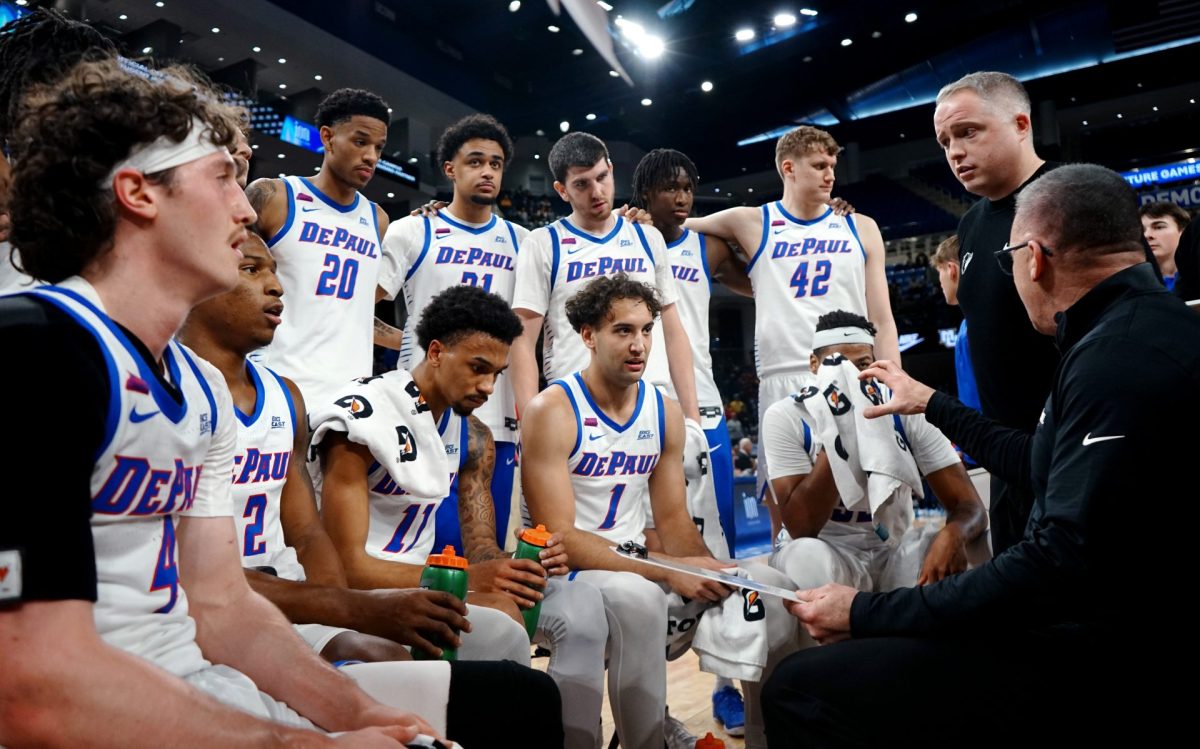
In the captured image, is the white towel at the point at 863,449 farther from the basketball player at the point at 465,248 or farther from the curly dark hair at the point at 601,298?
the basketball player at the point at 465,248

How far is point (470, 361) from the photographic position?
318 cm

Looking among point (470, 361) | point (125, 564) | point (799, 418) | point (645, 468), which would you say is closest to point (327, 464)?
point (470, 361)

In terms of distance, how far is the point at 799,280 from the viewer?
4910 millimetres

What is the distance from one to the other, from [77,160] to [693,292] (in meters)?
3.92

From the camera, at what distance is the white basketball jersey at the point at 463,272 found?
4.40m

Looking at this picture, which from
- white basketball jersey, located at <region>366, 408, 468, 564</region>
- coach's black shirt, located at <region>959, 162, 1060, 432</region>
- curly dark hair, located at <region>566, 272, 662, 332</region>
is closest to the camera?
white basketball jersey, located at <region>366, 408, 468, 564</region>

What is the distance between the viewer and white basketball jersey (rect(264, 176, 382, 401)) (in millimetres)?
3914

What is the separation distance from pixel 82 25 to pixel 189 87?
166 centimetres

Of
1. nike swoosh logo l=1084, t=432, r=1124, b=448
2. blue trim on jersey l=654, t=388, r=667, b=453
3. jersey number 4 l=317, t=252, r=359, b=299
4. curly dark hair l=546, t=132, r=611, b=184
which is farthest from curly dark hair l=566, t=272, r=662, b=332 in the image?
nike swoosh logo l=1084, t=432, r=1124, b=448

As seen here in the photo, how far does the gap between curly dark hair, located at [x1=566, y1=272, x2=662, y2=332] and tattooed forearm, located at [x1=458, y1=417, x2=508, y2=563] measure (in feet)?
1.98

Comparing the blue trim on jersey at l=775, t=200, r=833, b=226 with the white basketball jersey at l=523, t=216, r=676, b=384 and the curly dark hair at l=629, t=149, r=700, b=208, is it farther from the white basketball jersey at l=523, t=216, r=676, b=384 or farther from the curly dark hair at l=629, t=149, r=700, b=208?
the white basketball jersey at l=523, t=216, r=676, b=384

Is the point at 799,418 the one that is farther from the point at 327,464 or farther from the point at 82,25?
the point at 82,25

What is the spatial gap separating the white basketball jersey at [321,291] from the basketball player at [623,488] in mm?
996

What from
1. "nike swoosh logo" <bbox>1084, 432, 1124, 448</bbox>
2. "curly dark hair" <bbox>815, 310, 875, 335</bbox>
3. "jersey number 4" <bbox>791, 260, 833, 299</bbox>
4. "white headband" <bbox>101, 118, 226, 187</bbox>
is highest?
"jersey number 4" <bbox>791, 260, 833, 299</bbox>
